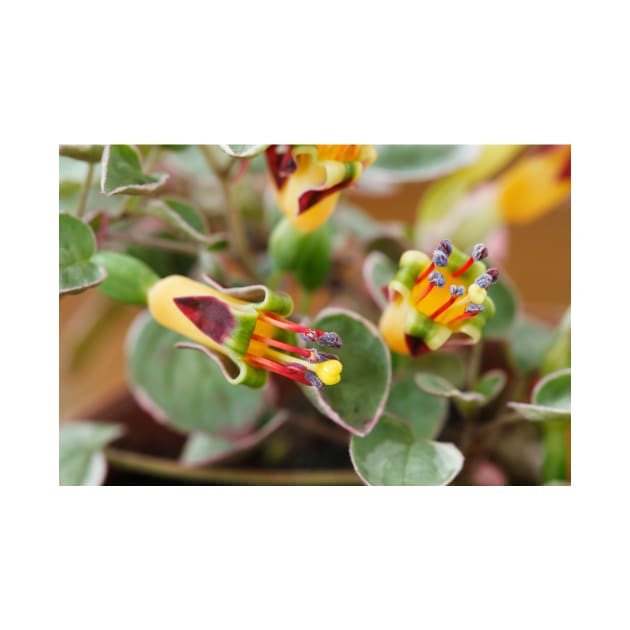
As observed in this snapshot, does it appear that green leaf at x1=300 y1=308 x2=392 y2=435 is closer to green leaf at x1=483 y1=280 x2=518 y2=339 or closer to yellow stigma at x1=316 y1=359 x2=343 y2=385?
yellow stigma at x1=316 y1=359 x2=343 y2=385

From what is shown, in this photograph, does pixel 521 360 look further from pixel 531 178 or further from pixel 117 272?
pixel 117 272

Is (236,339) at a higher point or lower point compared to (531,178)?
lower

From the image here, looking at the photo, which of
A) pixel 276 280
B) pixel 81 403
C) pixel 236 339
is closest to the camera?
pixel 236 339

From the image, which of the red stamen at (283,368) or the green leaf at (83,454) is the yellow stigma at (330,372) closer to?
the red stamen at (283,368)

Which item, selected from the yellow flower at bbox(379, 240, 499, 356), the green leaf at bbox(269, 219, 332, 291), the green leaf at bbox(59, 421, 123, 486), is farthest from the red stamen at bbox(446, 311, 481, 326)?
the green leaf at bbox(59, 421, 123, 486)

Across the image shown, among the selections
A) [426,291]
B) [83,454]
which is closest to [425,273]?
[426,291]

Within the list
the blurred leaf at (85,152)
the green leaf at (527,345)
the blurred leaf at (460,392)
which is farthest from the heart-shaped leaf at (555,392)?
the blurred leaf at (85,152)
